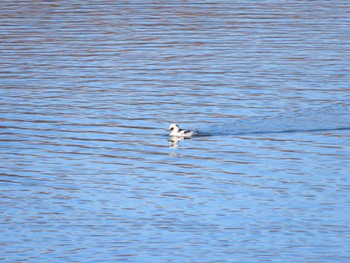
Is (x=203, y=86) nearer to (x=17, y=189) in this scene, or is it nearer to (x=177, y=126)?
(x=177, y=126)

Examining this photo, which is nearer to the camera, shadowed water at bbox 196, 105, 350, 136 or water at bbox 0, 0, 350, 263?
water at bbox 0, 0, 350, 263

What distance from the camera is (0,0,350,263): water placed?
1424cm

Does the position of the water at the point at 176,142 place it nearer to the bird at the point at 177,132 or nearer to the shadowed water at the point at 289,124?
the shadowed water at the point at 289,124

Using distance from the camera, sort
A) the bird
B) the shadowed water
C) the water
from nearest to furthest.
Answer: the water, the bird, the shadowed water

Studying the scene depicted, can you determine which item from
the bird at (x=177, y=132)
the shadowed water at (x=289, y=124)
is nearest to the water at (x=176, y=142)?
the shadowed water at (x=289, y=124)

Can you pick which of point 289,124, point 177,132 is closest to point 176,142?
point 177,132

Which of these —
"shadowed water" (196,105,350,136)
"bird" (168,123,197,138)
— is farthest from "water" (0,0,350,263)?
"bird" (168,123,197,138)

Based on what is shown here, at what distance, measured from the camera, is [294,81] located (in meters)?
24.5

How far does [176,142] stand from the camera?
63.8 feet

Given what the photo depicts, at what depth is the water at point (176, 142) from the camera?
14.2 m

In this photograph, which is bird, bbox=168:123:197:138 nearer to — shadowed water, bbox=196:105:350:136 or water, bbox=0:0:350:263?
water, bbox=0:0:350:263

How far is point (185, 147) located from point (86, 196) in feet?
12.2

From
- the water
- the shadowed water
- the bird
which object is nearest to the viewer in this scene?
the water

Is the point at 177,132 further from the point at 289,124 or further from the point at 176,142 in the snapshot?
the point at 289,124
